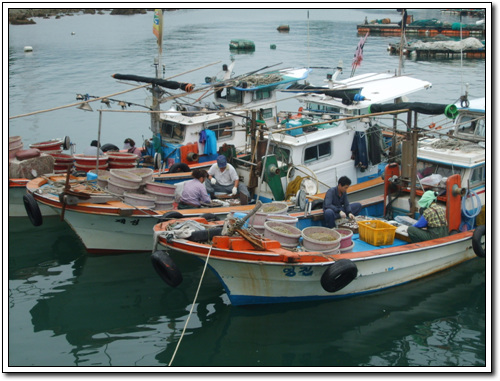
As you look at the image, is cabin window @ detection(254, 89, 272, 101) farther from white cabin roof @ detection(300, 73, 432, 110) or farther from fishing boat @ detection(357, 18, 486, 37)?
fishing boat @ detection(357, 18, 486, 37)

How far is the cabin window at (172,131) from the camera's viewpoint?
1482 centimetres

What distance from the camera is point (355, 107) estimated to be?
47.1 ft

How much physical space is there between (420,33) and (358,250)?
51.1 meters

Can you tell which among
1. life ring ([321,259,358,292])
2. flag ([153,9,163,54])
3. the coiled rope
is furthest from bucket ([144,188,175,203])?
the coiled rope

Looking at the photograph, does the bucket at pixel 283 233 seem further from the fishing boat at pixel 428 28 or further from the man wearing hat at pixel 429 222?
the fishing boat at pixel 428 28

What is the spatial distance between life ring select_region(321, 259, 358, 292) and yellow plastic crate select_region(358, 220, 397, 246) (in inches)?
55.7

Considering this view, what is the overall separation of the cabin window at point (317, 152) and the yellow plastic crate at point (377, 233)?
9.57 ft

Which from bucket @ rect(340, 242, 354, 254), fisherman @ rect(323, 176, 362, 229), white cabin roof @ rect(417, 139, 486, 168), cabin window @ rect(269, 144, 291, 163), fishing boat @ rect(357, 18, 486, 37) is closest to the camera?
bucket @ rect(340, 242, 354, 254)

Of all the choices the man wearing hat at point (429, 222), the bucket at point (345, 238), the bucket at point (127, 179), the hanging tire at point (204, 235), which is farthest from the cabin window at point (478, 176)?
the bucket at point (127, 179)

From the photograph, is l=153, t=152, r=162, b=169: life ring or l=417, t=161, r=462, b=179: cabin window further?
l=153, t=152, r=162, b=169: life ring

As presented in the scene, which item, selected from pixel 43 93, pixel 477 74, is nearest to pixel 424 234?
pixel 43 93

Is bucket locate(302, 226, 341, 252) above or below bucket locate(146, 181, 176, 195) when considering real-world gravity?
below

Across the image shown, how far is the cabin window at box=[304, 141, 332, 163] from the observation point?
13.1m

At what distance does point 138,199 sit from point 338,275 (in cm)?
460
